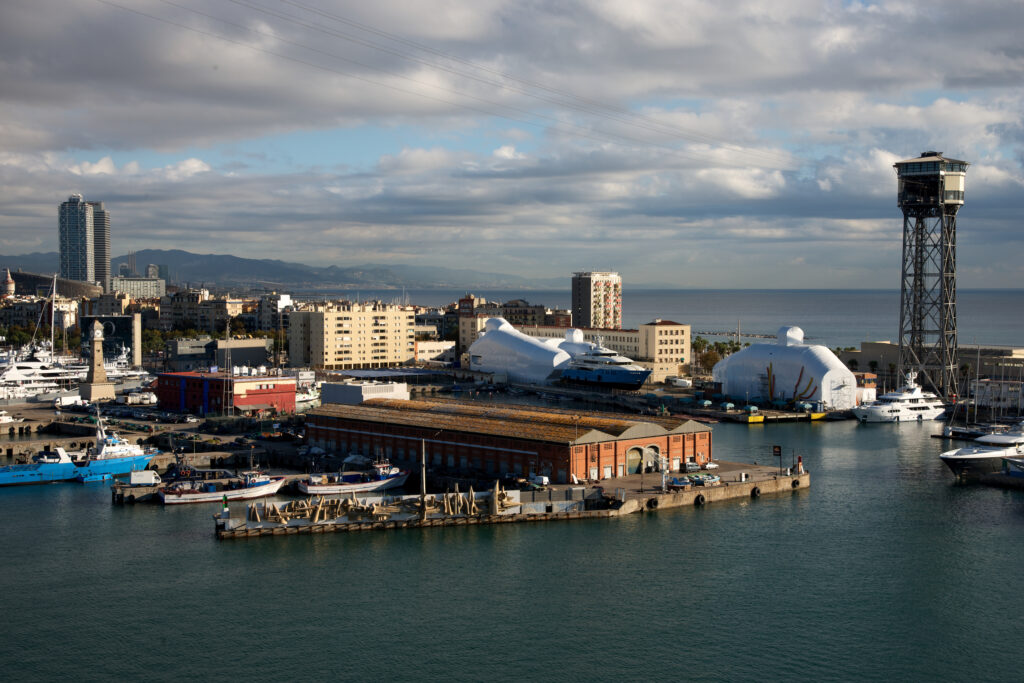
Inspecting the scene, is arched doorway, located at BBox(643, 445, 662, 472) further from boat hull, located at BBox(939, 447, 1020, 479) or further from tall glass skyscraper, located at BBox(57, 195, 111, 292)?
tall glass skyscraper, located at BBox(57, 195, 111, 292)

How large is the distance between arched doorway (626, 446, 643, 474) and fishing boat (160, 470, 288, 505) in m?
5.60

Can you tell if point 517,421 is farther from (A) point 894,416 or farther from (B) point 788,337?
(B) point 788,337

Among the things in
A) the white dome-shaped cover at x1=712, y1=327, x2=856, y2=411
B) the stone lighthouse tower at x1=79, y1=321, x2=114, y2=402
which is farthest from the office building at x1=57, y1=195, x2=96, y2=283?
the white dome-shaped cover at x1=712, y1=327, x2=856, y2=411

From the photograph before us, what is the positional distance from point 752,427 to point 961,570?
14.0 metres

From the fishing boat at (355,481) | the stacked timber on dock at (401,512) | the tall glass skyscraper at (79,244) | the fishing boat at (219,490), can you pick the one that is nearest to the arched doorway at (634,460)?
the stacked timber on dock at (401,512)

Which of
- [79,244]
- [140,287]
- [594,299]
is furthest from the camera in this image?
[79,244]

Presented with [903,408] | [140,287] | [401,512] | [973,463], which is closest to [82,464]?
[401,512]

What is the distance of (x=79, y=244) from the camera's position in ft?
450

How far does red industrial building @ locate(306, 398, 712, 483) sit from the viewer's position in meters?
17.4

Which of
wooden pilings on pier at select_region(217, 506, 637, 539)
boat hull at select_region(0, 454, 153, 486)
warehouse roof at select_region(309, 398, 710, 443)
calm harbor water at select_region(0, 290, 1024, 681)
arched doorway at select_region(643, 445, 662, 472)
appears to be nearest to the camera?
calm harbor water at select_region(0, 290, 1024, 681)

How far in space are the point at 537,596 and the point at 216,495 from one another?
22.8 feet

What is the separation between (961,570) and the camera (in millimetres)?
13422

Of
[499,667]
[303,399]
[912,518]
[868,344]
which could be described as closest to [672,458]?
[912,518]

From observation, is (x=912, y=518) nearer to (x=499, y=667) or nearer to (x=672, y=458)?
(x=672, y=458)
